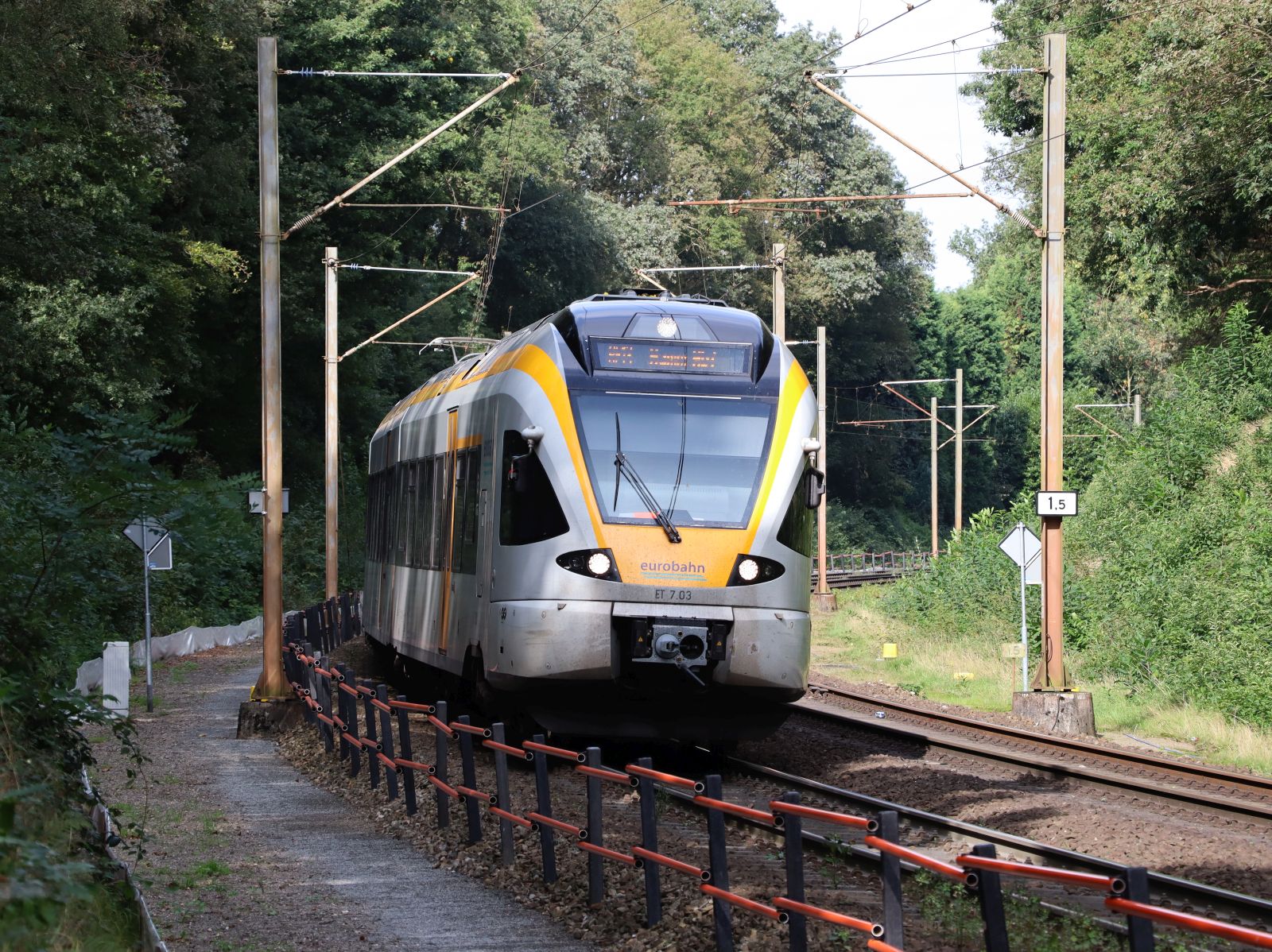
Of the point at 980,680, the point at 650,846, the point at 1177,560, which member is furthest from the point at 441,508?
the point at 1177,560

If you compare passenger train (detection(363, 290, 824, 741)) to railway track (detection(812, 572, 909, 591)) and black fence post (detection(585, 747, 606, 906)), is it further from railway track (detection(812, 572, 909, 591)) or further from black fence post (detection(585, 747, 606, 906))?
railway track (detection(812, 572, 909, 591))

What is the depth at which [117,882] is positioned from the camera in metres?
8.09

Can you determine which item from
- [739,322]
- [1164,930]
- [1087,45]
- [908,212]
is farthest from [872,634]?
[908,212]

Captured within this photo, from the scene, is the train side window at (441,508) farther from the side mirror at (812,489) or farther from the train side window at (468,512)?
the side mirror at (812,489)

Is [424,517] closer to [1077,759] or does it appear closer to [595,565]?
[595,565]

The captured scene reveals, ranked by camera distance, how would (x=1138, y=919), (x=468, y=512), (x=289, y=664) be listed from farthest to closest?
(x=289, y=664) < (x=468, y=512) < (x=1138, y=919)

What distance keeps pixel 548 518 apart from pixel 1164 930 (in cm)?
670

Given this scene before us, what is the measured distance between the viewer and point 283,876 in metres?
10.5

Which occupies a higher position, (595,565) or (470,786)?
(595,565)

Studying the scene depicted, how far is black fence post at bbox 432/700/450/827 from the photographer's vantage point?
38.8ft

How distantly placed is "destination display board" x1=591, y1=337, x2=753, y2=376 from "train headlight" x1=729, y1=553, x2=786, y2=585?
1.72 m

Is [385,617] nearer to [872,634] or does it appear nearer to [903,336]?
[872,634]

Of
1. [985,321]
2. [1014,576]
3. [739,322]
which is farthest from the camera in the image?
[985,321]

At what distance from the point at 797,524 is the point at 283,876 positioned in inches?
219
